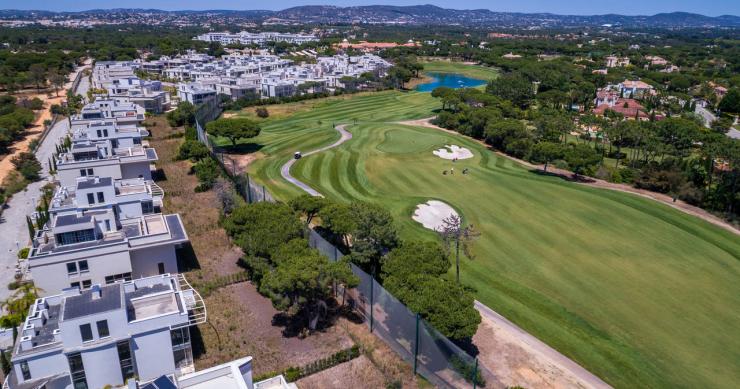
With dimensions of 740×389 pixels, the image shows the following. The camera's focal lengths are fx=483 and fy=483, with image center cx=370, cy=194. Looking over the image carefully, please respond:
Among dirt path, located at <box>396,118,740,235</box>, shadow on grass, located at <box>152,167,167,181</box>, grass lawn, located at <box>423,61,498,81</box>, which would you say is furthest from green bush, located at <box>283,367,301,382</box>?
grass lawn, located at <box>423,61,498,81</box>

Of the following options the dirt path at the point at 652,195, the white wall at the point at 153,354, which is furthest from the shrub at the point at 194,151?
the dirt path at the point at 652,195

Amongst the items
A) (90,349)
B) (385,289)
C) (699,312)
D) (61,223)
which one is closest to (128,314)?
(90,349)

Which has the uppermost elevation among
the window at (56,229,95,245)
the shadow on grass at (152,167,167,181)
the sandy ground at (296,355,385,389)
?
the window at (56,229,95,245)

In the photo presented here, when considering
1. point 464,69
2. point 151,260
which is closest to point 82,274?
point 151,260

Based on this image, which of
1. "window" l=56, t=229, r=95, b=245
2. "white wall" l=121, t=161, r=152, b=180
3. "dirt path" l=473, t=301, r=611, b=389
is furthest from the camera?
"white wall" l=121, t=161, r=152, b=180

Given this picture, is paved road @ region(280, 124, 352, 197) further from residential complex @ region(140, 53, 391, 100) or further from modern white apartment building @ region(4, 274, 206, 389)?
residential complex @ region(140, 53, 391, 100)

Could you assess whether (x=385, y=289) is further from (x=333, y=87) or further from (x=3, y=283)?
(x=333, y=87)

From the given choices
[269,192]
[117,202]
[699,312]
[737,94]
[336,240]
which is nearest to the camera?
[699,312]

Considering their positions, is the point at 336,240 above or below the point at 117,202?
below
